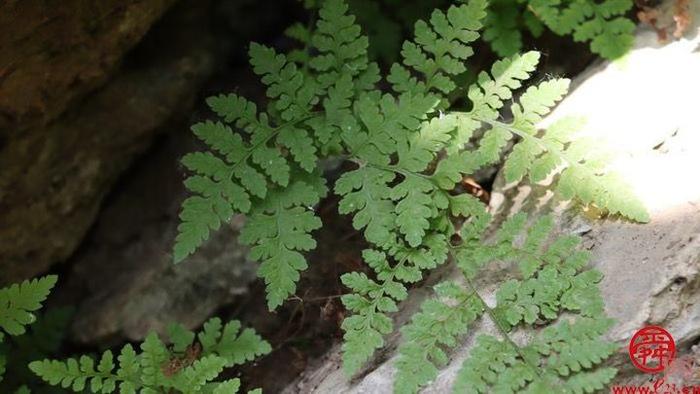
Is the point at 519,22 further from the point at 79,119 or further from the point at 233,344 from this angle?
the point at 79,119

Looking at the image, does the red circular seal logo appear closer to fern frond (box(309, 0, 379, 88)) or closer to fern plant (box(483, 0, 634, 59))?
fern plant (box(483, 0, 634, 59))

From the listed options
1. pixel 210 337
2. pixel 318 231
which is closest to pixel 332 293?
pixel 318 231

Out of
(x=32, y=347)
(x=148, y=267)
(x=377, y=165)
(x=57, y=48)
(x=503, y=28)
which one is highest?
(x=503, y=28)

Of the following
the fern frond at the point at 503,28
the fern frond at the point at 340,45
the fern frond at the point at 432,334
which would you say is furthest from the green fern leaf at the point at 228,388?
the fern frond at the point at 503,28

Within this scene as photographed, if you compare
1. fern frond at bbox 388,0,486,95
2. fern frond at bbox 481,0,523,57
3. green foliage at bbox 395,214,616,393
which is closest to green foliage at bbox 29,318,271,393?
green foliage at bbox 395,214,616,393

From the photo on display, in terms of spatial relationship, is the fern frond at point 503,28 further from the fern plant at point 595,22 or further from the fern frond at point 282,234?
the fern frond at point 282,234

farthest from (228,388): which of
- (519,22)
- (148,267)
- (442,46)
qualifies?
(519,22)

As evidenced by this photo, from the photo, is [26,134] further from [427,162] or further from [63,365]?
[427,162]
